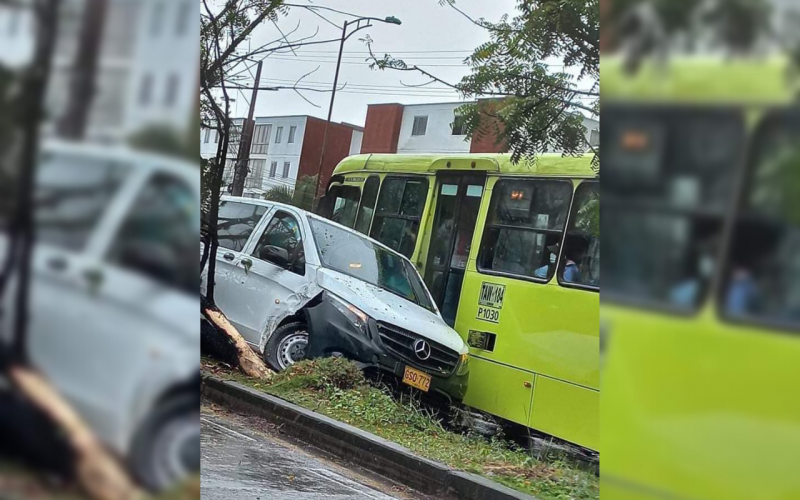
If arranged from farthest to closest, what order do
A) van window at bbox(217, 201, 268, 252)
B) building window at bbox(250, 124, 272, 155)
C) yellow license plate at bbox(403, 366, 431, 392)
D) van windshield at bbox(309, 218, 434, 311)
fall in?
1. yellow license plate at bbox(403, 366, 431, 392)
2. van windshield at bbox(309, 218, 434, 311)
3. building window at bbox(250, 124, 272, 155)
4. van window at bbox(217, 201, 268, 252)

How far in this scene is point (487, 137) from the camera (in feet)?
6.00

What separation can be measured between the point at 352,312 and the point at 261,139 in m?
0.54

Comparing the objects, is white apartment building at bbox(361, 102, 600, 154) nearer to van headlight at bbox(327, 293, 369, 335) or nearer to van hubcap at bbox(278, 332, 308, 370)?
van headlight at bbox(327, 293, 369, 335)

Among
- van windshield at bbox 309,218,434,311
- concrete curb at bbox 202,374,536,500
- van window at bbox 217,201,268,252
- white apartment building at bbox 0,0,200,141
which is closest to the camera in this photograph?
white apartment building at bbox 0,0,200,141

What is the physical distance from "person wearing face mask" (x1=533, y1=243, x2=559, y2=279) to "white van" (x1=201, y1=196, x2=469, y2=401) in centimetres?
30

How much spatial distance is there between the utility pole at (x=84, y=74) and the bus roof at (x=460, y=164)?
3.85 ft

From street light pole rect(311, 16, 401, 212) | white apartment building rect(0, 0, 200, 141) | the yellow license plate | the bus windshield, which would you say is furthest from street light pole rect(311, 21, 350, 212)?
white apartment building rect(0, 0, 200, 141)

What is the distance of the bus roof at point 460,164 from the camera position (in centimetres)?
179

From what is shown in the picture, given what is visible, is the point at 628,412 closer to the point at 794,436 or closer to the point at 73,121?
the point at 794,436

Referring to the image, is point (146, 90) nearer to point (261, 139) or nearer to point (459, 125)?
point (261, 139)

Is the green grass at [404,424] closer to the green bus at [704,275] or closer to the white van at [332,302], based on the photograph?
the white van at [332,302]

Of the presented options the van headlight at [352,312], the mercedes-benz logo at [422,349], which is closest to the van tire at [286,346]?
the van headlight at [352,312]

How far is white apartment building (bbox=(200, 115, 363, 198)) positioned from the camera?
1.74 meters

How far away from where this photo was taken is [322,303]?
1.92 m
